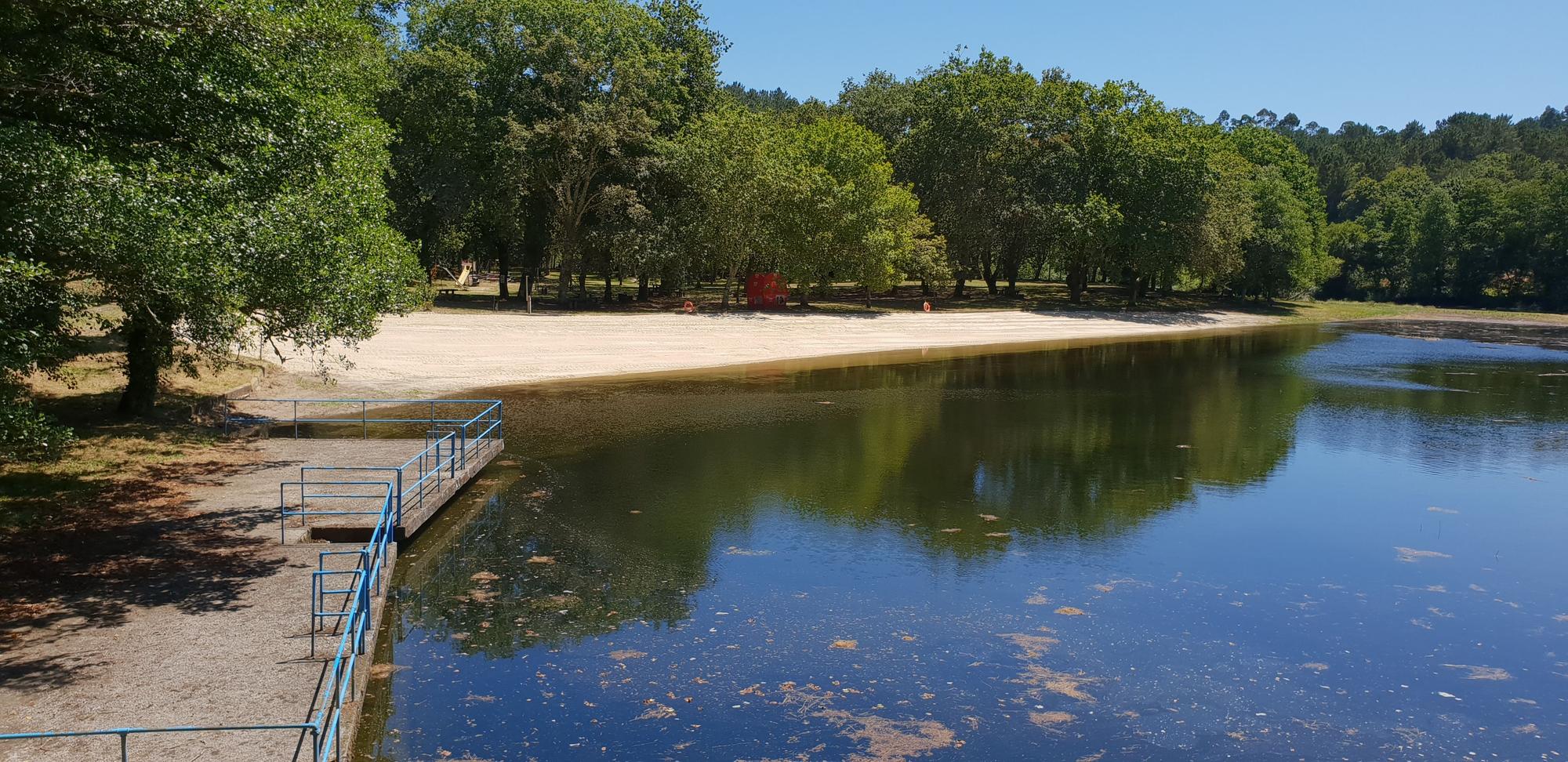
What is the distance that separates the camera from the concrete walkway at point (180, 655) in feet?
35.7

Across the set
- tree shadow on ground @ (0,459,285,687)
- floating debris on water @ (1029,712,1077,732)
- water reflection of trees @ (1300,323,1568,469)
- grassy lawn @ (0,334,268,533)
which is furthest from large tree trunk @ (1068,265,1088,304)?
floating debris on water @ (1029,712,1077,732)

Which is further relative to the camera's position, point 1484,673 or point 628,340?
point 628,340

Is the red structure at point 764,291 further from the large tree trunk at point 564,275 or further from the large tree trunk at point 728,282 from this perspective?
the large tree trunk at point 564,275

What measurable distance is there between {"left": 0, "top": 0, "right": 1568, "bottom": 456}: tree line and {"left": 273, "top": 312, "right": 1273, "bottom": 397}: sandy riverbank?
3.04 metres

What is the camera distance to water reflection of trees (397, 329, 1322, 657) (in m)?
18.2

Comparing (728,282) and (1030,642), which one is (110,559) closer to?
(1030,642)

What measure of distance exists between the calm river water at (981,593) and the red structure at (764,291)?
31.8 metres

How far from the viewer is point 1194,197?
72.8 m

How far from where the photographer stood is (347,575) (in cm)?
1608

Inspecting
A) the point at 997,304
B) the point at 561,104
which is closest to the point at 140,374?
the point at 561,104

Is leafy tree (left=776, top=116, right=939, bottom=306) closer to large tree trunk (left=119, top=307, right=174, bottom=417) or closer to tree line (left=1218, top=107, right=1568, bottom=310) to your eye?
large tree trunk (left=119, top=307, right=174, bottom=417)

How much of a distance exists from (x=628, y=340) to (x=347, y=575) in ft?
117

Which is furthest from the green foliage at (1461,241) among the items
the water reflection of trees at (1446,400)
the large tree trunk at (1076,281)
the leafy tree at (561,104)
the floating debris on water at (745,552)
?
the floating debris on water at (745,552)

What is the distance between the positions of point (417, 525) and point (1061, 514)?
14020 millimetres
